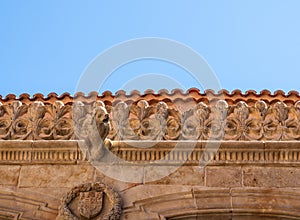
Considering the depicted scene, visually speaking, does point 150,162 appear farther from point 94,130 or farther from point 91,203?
point 91,203

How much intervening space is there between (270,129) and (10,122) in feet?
9.09

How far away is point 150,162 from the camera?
27.9ft

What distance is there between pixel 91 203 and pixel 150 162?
76 centimetres

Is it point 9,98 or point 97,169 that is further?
point 9,98

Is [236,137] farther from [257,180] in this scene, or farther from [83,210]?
[83,210]

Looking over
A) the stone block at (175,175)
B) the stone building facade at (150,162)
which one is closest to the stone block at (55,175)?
the stone building facade at (150,162)

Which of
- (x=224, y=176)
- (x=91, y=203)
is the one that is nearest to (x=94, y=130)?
(x=91, y=203)

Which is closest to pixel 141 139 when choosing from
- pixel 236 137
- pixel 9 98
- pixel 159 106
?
pixel 159 106

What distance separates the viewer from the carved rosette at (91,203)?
8.10 meters

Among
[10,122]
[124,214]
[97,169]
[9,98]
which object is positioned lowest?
[124,214]

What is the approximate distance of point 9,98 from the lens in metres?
10.6

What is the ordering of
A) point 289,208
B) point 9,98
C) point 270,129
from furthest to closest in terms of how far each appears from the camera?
point 9,98, point 270,129, point 289,208

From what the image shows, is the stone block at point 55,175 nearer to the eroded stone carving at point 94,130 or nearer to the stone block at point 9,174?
the stone block at point 9,174

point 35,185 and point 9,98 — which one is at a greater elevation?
point 9,98
